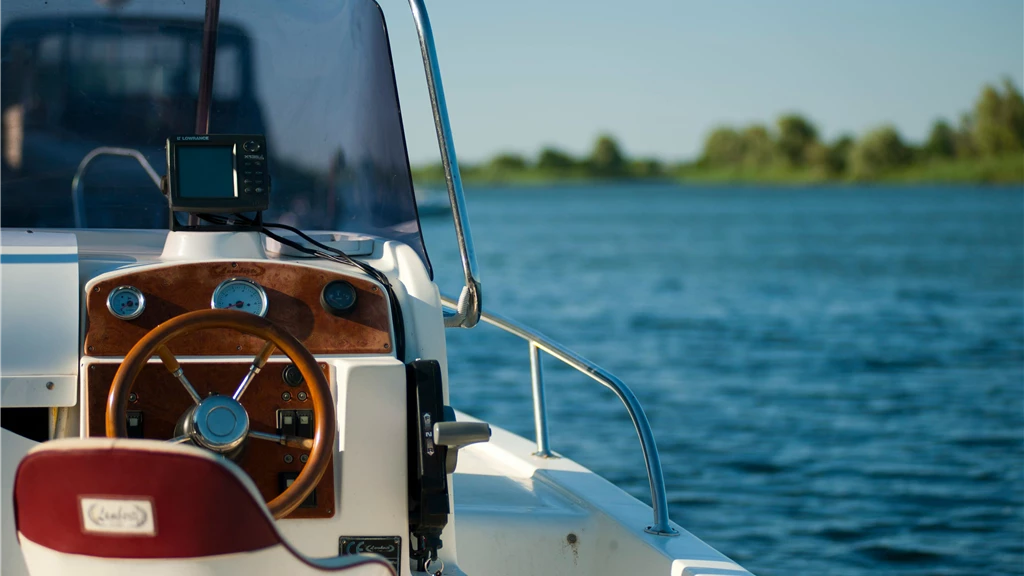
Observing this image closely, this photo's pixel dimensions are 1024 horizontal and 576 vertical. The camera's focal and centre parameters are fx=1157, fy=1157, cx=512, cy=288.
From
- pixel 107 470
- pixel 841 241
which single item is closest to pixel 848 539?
pixel 107 470

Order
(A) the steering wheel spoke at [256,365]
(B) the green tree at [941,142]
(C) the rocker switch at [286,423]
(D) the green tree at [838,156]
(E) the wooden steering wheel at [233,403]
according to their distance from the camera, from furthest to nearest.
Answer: (D) the green tree at [838,156], (B) the green tree at [941,142], (C) the rocker switch at [286,423], (A) the steering wheel spoke at [256,365], (E) the wooden steering wheel at [233,403]

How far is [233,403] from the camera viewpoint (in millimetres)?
2357

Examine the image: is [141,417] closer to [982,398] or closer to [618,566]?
[618,566]

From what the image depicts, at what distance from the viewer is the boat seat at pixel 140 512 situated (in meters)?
1.75

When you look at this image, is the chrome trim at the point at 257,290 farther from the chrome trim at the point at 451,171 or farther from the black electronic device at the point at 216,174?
the chrome trim at the point at 451,171

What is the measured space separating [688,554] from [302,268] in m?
1.22

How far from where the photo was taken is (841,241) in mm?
39469

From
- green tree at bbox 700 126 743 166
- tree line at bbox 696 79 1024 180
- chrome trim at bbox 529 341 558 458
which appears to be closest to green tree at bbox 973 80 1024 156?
tree line at bbox 696 79 1024 180

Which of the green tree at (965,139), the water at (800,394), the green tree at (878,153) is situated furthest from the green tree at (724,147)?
the water at (800,394)

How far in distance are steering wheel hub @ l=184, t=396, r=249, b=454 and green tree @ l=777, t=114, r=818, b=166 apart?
97.8 meters

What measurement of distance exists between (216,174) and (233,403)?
1.86 feet

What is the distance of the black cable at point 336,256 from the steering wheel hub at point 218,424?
0.44 metres

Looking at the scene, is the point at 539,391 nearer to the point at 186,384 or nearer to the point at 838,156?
the point at 186,384

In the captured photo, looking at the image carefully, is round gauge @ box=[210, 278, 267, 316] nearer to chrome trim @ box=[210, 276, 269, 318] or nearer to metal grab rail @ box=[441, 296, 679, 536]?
chrome trim @ box=[210, 276, 269, 318]
